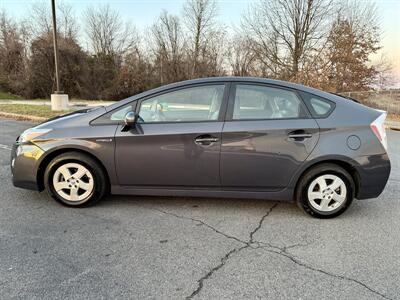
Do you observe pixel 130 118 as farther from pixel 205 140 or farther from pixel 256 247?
pixel 256 247

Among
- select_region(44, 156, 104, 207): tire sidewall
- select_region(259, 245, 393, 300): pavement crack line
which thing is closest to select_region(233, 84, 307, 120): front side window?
select_region(259, 245, 393, 300): pavement crack line

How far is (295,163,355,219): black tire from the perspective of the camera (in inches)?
135

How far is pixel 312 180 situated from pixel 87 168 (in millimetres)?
2510

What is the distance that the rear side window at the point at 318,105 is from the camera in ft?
11.3

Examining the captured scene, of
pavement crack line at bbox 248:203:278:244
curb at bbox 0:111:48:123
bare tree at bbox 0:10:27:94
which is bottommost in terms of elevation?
pavement crack line at bbox 248:203:278:244

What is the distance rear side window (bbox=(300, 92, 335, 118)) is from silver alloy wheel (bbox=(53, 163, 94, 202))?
2563 millimetres

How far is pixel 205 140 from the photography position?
3408mm

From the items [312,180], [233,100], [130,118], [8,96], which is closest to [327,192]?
[312,180]

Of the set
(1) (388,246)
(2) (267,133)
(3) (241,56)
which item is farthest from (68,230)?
(3) (241,56)

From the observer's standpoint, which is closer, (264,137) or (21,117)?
(264,137)

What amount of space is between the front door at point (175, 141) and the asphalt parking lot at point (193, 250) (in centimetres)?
43

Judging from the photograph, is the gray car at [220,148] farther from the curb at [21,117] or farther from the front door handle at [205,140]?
the curb at [21,117]

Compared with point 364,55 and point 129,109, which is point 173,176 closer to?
point 129,109

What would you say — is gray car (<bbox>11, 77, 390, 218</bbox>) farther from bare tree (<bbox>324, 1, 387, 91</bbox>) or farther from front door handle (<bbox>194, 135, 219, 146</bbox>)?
bare tree (<bbox>324, 1, 387, 91</bbox>)
